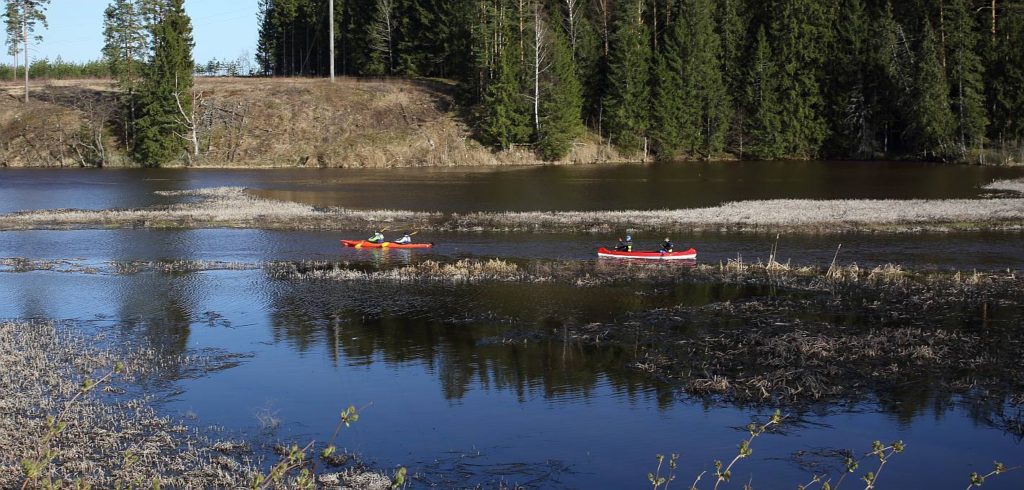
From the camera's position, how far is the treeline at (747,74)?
79500mm

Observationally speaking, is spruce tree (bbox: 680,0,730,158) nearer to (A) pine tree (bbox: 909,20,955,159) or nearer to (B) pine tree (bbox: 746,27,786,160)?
(B) pine tree (bbox: 746,27,786,160)

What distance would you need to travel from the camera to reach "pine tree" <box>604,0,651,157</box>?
86.4m

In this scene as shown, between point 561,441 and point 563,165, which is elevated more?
point 563,165

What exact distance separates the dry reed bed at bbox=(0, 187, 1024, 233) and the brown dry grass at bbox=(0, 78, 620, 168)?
34451 mm

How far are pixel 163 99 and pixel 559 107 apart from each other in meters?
37.2

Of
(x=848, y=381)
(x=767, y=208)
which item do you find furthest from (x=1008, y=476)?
(x=767, y=208)

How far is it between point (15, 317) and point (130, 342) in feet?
17.3

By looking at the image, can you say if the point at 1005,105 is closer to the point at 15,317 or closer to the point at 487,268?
the point at 487,268

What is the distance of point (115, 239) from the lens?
133ft

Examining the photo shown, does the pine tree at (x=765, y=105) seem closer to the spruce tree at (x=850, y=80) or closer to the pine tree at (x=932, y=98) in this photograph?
the spruce tree at (x=850, y=80)

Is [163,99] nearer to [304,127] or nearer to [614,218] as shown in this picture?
[304,127]

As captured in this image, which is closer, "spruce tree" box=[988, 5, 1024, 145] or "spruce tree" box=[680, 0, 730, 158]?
"spruce tree" box=[988, 5, 1024, 145]

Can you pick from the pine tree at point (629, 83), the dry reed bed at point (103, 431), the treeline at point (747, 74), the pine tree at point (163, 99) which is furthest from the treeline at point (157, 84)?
the dry reed bed at point (103, 431)

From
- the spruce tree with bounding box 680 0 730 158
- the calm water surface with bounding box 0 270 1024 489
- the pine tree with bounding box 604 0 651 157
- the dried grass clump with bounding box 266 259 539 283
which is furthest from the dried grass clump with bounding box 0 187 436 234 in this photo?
the spruce tree with bounding box 680 0 730 158
